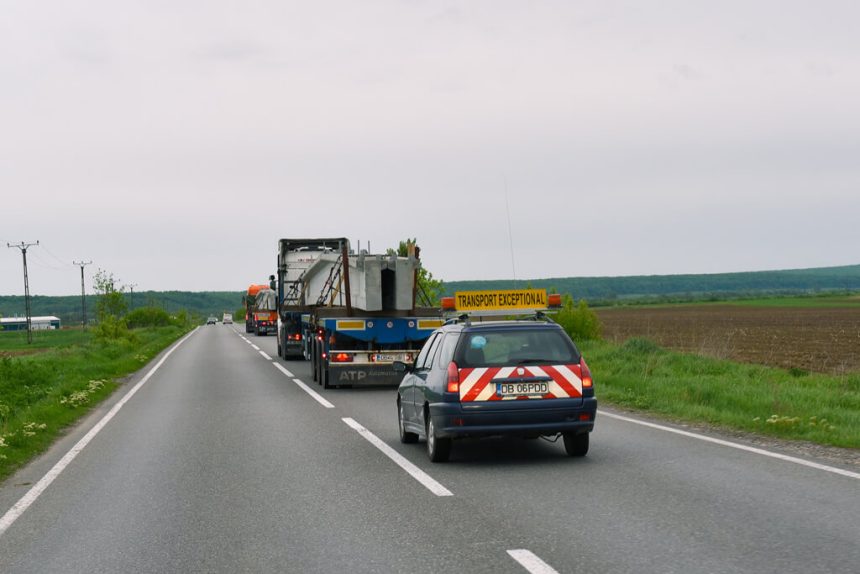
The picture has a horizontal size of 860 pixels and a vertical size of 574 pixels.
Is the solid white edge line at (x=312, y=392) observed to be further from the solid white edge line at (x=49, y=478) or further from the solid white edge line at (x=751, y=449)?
the solid white edge line at (x=751, y=449)

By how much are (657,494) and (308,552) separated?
3228 millimetres

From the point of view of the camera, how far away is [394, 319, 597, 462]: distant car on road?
10047mm

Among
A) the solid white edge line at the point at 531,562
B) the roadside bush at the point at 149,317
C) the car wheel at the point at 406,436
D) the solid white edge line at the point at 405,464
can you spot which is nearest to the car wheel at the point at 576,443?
the solid white edge line at the point at 405,464

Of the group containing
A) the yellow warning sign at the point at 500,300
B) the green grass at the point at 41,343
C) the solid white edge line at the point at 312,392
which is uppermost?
the yellow warning sign at the point at 500,300

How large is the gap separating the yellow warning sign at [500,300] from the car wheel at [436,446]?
2.94 meters

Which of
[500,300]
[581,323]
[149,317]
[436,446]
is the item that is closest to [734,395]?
[500,300]

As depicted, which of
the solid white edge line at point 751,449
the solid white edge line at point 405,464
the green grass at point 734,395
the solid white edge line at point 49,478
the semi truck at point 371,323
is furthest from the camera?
the semi truck at point 371,323

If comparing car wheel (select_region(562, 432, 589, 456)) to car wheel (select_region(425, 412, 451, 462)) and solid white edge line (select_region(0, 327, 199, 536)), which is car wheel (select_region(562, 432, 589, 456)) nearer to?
car wheel (select_region(425, 412, 451, 462))

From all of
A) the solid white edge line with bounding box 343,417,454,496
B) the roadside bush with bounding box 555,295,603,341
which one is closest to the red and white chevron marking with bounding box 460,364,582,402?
the solid white edge line with bounding box 343,417,454,496

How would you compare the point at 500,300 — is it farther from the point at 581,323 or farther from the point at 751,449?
the point at 581,323

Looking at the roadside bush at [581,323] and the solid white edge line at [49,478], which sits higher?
the roadside bush at [581,323]

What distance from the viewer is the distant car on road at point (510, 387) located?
33.0 feet

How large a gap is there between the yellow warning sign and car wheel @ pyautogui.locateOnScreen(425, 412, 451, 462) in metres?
2.94

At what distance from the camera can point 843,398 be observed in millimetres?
15336
